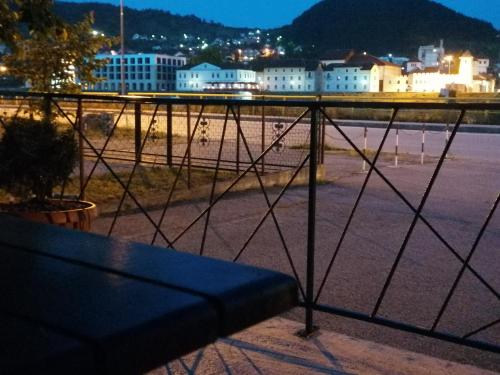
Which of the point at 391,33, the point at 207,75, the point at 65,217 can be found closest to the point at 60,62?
the point at 65,217

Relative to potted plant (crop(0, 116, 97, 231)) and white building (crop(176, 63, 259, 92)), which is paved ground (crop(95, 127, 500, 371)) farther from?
white building (crop(176, 63, 259, 92))

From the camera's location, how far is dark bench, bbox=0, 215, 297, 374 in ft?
4.58

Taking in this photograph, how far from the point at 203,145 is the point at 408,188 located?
422 centimetres

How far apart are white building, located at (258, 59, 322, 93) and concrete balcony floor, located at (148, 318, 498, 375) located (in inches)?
4631

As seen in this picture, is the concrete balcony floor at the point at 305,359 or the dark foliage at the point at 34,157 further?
the dark foliage at the point at 34,157

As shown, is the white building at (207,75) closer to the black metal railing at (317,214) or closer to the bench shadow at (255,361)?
the black metal railing at (317,214)

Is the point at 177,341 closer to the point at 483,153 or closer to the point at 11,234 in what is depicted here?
the point at 11,234

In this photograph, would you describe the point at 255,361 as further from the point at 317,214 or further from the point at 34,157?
the point at 317,214

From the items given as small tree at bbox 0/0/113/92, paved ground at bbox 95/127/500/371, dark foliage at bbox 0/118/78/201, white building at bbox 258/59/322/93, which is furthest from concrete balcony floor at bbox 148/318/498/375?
white building at bbox 258/59/322/93

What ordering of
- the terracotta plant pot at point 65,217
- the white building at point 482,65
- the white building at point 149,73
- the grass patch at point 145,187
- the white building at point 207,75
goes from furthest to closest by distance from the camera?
1. the white building at point 149,73
2. the white building at point 482,65
3. the white building at point 207,75
4. the grass patch at point 145,187
5. the terracotta plant pot at point 65,217

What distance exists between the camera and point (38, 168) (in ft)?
18.9

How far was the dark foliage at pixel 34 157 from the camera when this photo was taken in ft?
18.8

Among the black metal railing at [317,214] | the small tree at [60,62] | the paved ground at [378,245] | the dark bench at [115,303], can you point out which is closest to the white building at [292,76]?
the black metal railing at [317,214]

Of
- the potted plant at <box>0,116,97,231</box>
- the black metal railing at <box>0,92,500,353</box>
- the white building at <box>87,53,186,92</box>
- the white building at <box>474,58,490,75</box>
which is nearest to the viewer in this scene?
the black metal railing at <box>0,92,500,353</box>
